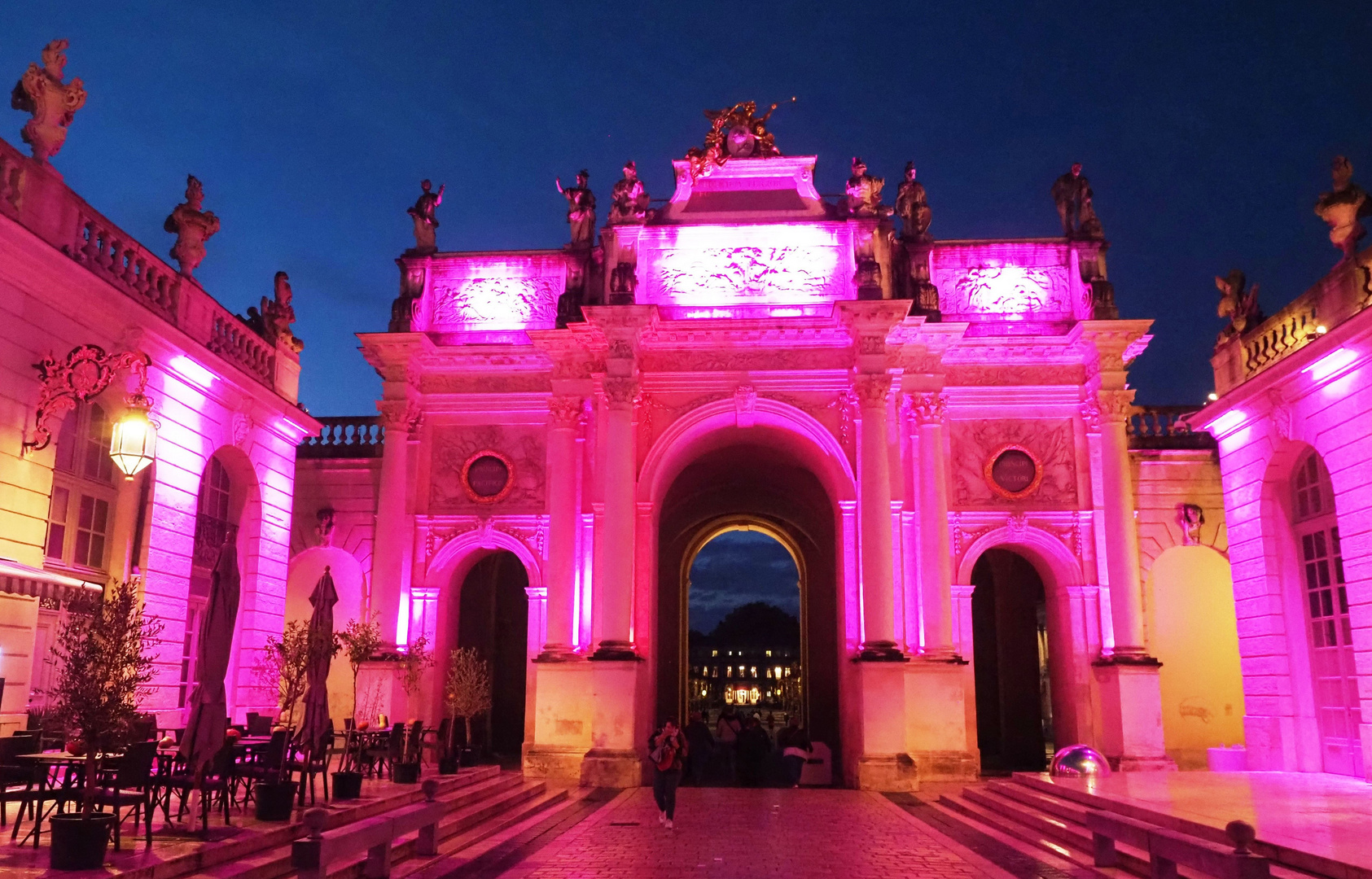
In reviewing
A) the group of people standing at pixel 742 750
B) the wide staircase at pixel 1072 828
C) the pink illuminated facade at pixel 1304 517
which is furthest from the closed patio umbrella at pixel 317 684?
the pink illuminated facade at pixel 1304 517

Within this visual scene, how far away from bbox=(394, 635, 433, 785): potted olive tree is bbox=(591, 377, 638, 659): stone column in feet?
11.6

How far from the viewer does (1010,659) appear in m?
27.6

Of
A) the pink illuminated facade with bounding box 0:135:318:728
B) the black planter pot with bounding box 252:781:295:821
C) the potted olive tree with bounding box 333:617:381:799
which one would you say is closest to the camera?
the black planter pot with bounding box 252:781:295:821

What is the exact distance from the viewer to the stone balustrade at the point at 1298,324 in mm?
15938

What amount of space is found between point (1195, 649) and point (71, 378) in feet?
73.0

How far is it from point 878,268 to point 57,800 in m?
16.5

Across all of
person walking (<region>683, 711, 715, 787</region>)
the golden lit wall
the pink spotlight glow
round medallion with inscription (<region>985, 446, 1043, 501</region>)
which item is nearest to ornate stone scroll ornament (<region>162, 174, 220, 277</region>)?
person walking (<region>683, 711, 715, 787</region>)

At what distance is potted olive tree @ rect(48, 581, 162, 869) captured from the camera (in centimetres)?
813

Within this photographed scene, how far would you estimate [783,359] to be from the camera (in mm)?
22062

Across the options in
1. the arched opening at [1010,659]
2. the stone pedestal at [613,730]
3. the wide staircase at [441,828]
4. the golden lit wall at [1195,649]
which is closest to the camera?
the wide staircase at [441,828]

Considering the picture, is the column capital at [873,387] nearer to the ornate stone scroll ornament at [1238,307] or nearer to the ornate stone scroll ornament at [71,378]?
the ornate stone scroll ornament at [1238,307]

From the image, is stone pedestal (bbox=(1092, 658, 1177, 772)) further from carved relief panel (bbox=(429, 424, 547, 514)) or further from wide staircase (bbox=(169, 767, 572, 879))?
carved relief panel (bbox=(429, 424, 547, 514))

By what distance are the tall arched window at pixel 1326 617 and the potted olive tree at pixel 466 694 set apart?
1458 cm

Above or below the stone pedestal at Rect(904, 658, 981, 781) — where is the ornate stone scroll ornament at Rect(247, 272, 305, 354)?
above
